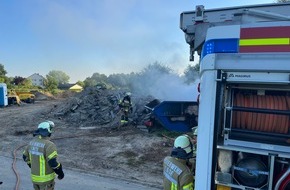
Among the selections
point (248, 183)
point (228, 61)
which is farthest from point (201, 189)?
point (228, 61)

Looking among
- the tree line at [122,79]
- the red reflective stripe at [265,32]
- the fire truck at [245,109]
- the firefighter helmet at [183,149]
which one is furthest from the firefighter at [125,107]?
the red reflective stripe at [265,32]

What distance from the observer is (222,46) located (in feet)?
8.32

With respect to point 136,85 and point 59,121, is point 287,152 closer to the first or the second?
point 59,121

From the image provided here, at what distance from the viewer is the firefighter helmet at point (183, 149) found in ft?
10.9

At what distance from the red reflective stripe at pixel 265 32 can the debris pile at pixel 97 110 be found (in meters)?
11.9

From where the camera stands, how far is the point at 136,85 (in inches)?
1043

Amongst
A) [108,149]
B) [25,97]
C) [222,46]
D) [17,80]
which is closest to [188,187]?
[222,46]

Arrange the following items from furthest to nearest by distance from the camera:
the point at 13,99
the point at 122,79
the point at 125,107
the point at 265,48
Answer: the point at 122,79 → the point at 13,99 → the point at 125,107 → the point at 265,48

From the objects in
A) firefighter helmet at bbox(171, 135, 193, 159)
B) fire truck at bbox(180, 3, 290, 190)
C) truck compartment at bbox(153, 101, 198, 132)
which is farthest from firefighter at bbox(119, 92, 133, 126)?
fire truck at bbox(180, 3, 290, 190)

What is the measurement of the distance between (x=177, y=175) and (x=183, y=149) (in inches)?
12.1

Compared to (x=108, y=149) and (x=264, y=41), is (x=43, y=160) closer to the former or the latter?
(x=264, y=41)

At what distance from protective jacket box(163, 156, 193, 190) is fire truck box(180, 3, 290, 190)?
50 cm

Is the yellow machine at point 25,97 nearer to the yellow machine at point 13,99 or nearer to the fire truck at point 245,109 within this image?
the yellow machine at point 13,99

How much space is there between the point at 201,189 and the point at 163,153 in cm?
727
